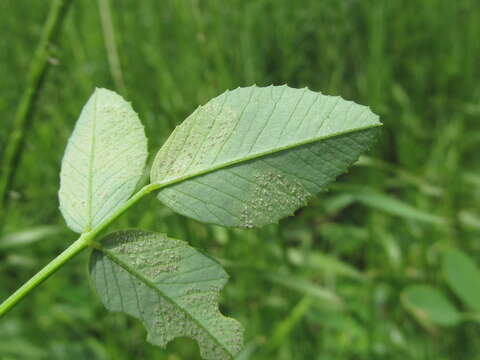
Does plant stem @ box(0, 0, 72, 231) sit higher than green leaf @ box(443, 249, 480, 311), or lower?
higher

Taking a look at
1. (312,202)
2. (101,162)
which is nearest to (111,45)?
(101,162)

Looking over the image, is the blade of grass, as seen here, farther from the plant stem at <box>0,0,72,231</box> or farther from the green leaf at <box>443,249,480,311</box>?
the green leaf at <box>443,249,480,311</box>

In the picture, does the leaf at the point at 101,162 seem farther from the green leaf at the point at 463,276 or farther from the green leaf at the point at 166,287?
the green leaf at the point at 463,276

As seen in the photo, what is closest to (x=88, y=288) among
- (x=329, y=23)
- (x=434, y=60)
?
(x=329, y=23)

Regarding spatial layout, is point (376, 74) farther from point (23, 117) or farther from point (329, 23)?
point (23, 117)

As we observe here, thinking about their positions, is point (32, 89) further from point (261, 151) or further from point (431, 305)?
point (431, 305)

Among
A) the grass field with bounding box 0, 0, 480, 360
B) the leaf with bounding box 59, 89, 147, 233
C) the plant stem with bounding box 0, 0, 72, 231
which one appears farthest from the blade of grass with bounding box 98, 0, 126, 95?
the leaf with bounding box 59, 89, 147, 233

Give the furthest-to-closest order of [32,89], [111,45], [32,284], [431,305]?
1. [431,305]
2. [111,45]
3. [32,89]
4. [32,284]
